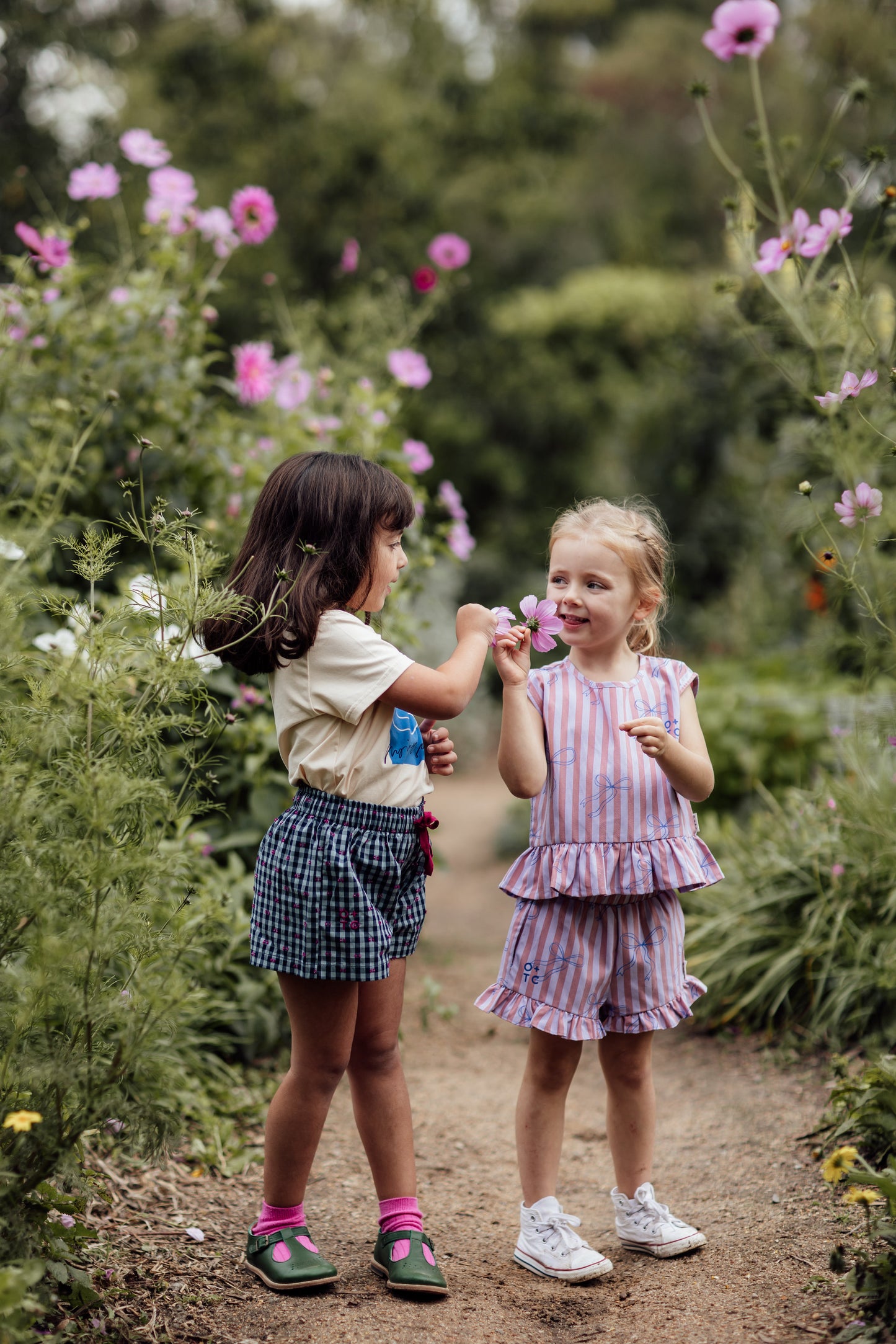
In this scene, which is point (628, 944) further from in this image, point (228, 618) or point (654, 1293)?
point (228, 618)

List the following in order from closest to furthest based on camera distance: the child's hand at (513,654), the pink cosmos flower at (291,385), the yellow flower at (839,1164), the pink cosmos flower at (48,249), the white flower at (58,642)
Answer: the yellow flower at (839,1164), the child's hand at (513,654), the white flower at (58,642), the pink cosmos flower at (48,249), the pink cosmos flower at (291,385)

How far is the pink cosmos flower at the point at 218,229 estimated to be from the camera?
3.78 metres

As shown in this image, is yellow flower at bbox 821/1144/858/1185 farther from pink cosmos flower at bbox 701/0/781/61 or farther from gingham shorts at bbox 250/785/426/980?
pink cosmos flower at bbox 701/0/781/61

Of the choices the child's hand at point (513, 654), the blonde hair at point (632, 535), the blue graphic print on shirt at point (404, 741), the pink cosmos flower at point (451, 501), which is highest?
the pink cosmos flower at point (451, 501)

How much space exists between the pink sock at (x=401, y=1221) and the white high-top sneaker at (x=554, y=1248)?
0.19m

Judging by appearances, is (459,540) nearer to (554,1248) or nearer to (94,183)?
(94,183)

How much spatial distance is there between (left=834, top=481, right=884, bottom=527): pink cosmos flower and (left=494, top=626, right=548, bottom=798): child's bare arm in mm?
704

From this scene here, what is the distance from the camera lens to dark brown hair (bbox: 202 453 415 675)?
199cm

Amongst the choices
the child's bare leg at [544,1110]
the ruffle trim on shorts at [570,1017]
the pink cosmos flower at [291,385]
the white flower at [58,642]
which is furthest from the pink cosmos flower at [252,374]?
the child's bare leg at [544,1110]

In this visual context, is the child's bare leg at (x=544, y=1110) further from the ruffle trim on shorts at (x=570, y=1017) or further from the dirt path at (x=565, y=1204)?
the dirt path at (x=565, y=1204)

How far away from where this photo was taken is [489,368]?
41.5 ft

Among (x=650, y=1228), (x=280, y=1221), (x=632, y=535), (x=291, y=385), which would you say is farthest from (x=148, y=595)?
(x=291, y=385)

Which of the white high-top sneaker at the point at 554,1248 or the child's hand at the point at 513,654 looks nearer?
the child's hand at the point at 513,654

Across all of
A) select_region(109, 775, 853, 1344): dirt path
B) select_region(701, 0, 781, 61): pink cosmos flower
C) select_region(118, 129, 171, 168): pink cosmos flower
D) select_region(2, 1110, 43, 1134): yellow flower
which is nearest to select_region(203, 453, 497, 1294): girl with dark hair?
select_region(109, 775, 853, 1344): dirt path
